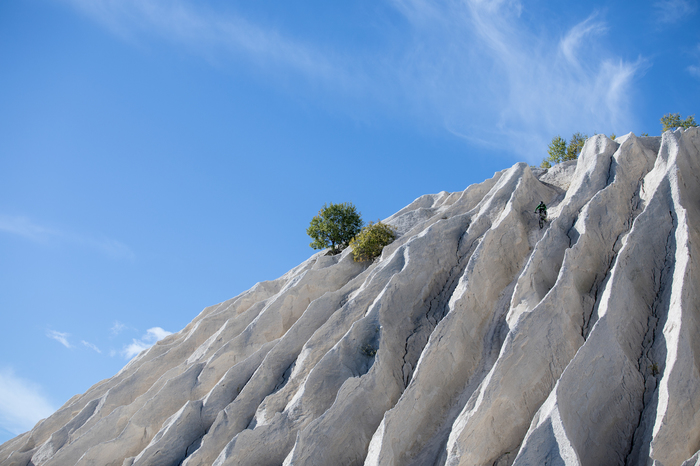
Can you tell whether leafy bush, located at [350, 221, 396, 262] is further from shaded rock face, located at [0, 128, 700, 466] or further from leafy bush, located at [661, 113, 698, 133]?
leafy bush, located at [661, 113, 698, 133]

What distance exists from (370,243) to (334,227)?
695 cm

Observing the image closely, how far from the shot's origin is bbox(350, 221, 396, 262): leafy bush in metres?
30.8

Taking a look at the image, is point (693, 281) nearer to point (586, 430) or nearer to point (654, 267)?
point (654, 267)

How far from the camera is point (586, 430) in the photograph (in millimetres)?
14969

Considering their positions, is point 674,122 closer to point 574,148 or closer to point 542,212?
point 574,148

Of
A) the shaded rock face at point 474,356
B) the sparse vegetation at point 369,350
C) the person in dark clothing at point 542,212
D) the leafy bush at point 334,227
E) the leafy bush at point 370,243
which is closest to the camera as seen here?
the shaded rock face at point 474,356

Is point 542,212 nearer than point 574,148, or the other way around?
point 542,212

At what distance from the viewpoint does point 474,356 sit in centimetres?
1948

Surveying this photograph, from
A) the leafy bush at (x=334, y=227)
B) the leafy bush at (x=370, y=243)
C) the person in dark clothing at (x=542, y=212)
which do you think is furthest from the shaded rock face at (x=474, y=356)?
the leafy bush at (x=334, y=227)

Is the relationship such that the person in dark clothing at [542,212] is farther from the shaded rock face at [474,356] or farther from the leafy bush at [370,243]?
the leafy bush at [370,243]

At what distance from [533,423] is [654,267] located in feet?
27.4

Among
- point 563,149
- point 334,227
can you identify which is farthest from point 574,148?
point 334,227

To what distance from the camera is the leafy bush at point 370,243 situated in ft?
101

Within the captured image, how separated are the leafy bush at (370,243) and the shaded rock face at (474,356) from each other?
77cm
